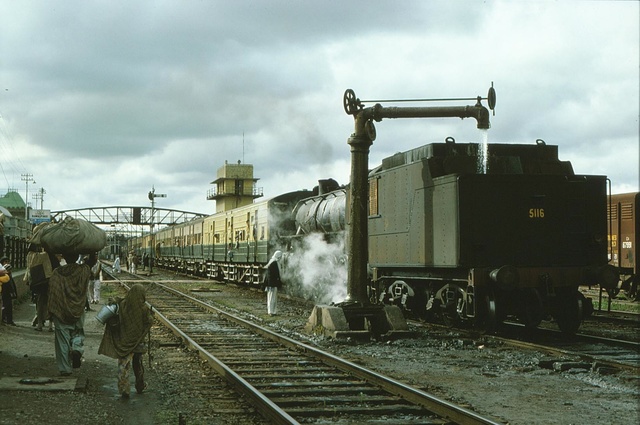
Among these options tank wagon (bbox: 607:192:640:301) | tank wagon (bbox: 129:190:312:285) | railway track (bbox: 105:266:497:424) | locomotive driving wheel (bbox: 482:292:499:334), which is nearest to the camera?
railway track (bbox: 105:266:497:424)

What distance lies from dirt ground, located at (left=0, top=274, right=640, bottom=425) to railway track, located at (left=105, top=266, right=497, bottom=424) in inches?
18.2

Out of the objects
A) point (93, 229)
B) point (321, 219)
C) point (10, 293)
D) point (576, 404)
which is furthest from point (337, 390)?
point (321, 219)

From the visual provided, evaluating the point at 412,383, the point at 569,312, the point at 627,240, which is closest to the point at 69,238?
the point at 412,383

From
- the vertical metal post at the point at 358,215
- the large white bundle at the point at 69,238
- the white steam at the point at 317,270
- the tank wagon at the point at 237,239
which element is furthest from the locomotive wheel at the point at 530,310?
the tank wagon at the point at 237,239

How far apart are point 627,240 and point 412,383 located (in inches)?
608

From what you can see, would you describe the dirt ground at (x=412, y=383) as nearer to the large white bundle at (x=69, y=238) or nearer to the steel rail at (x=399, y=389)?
the steel rail at (x=399, y=389)

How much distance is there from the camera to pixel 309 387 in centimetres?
849

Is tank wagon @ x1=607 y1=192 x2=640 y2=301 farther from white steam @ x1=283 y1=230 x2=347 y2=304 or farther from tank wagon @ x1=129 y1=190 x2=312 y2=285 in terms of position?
tank wagon @ x1=129 y1=190 x2=312 y2=285

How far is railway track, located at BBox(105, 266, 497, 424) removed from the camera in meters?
6.89

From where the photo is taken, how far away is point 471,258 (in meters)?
12.2

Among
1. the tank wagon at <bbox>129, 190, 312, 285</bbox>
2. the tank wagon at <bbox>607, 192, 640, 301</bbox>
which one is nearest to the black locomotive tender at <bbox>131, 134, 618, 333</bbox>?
the tank wagon at <bbox>607, 192, 640, 301</bbox>

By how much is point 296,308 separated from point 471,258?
28.4ft

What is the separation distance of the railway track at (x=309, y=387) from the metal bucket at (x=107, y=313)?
156 cm

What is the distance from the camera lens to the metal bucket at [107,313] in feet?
26.5
